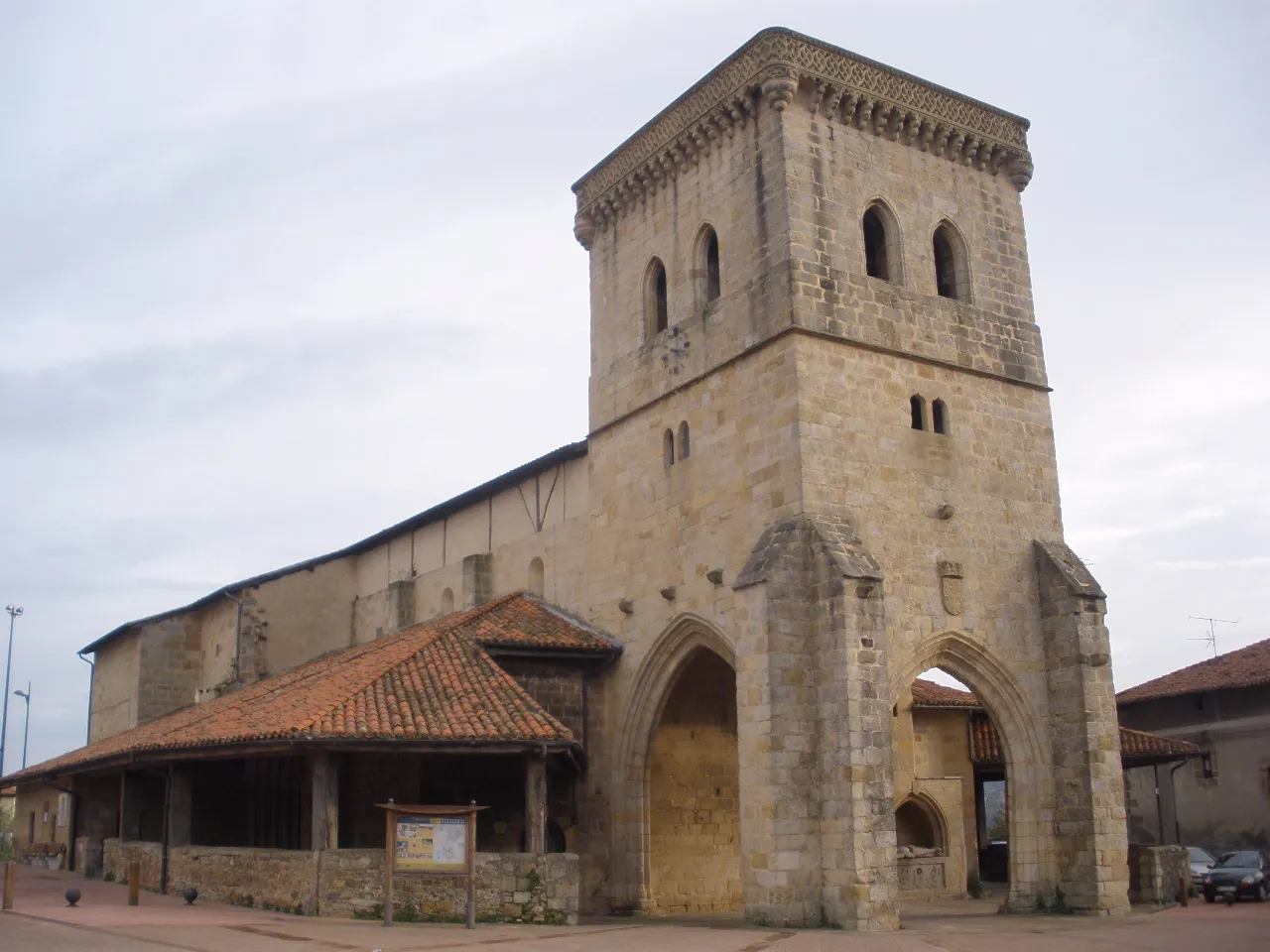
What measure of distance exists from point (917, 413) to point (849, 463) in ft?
7.29

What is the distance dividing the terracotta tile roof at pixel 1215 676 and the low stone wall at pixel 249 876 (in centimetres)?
2346

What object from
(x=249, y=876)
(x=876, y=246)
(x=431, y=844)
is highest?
(x=876, y=246)

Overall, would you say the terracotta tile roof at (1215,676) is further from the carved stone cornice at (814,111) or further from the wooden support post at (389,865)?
the wooden support post at (389,865)

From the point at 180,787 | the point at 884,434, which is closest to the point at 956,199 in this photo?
the point at 884,434

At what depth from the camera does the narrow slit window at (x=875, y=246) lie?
23.7 m

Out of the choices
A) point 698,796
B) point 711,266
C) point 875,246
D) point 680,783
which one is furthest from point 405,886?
point 875,246

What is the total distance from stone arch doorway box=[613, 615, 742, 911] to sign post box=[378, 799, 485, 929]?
5876 millimetres

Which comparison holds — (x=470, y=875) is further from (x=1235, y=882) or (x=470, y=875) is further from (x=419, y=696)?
(x=1235, y=882)

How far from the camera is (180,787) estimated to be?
23.5 metres

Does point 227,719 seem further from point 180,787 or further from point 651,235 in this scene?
point 651,235

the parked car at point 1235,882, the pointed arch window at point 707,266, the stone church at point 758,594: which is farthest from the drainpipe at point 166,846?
the parked car at point 1235,882

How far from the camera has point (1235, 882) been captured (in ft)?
81.1

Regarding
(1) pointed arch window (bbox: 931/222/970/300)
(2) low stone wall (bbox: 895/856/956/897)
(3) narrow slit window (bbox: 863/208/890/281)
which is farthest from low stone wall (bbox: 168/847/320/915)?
(1) pointed arch window (bbox: 931/222/970/300)

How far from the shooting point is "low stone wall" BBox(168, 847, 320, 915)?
19.0 m
